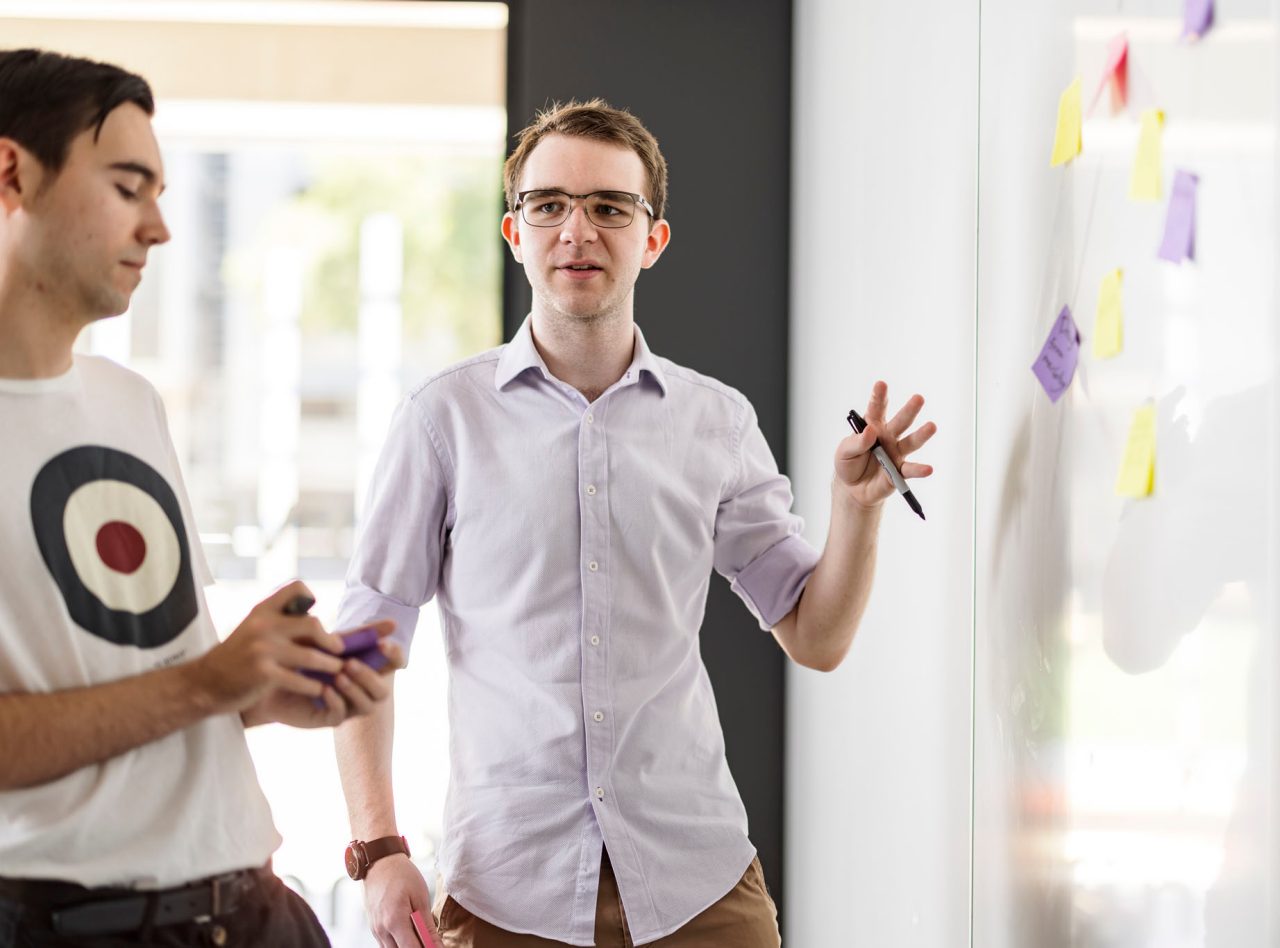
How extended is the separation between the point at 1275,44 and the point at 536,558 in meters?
1.08

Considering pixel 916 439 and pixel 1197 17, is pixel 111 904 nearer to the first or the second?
pixel 916 439

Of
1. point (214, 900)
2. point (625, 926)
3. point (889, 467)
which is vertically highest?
point (889, 467)

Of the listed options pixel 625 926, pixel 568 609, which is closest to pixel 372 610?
pixel 568 609

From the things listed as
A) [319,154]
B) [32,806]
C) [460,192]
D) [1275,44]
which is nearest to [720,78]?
[460,192]

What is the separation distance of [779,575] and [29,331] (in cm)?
108

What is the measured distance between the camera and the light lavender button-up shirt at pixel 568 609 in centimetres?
162

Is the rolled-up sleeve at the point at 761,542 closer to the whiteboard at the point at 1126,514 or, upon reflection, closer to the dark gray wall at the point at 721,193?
the whiteboard at the point at 1126,514

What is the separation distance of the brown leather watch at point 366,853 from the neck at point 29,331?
0.82 meters

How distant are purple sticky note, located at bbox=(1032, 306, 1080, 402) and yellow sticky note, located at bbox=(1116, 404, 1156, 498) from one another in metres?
0.16

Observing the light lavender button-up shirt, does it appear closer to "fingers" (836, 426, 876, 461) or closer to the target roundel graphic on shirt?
"fingers" (836, 426, 876, 461)

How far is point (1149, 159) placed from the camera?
108 centimetres

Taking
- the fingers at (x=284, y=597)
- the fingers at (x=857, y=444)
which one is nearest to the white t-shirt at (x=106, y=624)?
the fingers at (x=284, y=597)

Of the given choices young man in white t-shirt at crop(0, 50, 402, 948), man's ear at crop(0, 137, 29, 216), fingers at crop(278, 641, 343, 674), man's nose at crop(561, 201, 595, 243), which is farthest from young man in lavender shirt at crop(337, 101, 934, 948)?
man's ear at crop(0, 137, 29, 216)

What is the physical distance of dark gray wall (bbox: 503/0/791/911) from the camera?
2889mm
